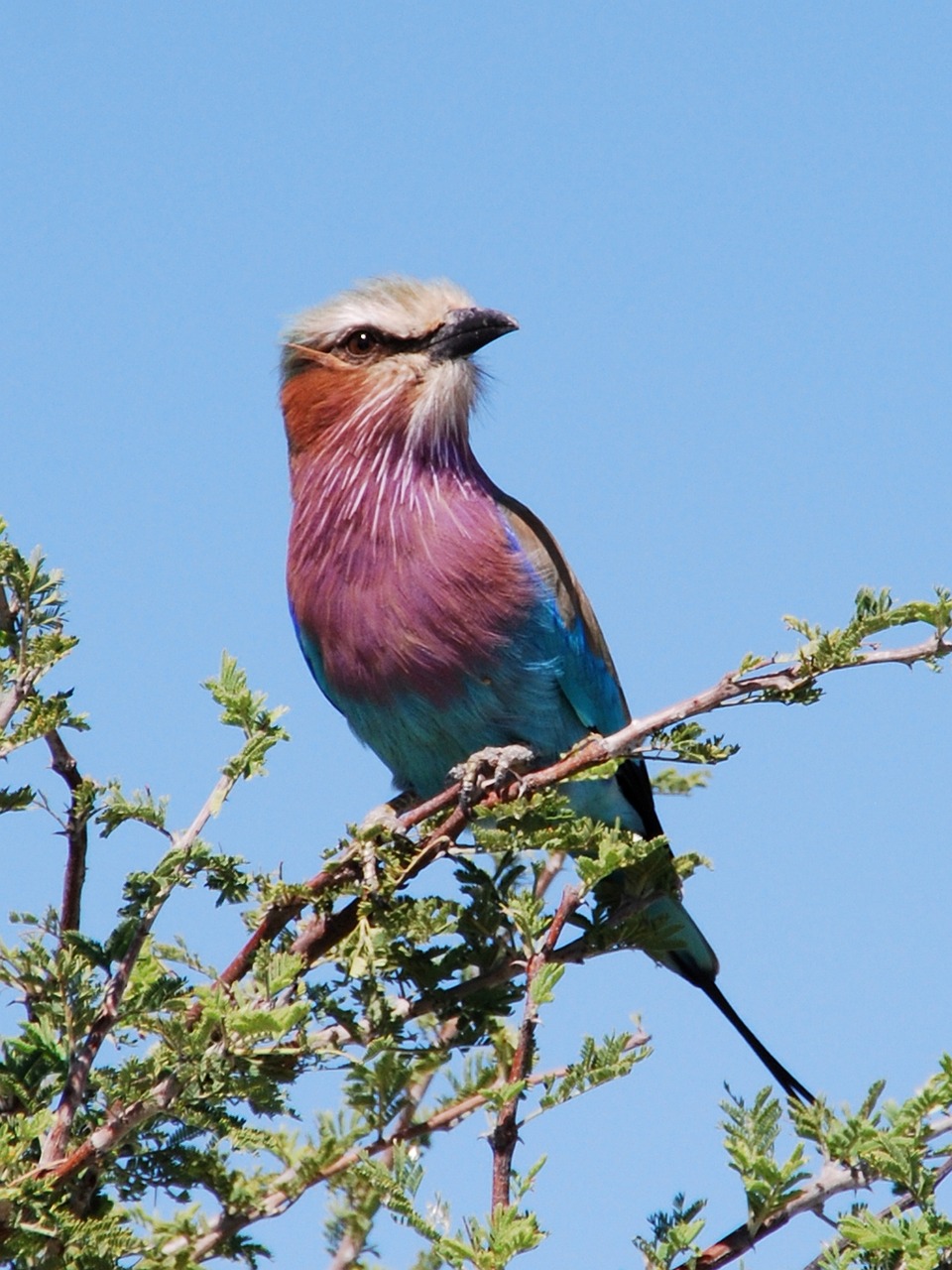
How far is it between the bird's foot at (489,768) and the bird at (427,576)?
7cm

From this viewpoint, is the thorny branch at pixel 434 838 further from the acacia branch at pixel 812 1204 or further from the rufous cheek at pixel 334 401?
the rufous cheek at pixel 334 401

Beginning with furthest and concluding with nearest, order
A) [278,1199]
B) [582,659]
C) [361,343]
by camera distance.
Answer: [361,343] → [582,659] → [278,1199]

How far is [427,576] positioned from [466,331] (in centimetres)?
97

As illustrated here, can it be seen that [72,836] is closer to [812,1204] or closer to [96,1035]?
[96,1035]

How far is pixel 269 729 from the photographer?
11.1 ft

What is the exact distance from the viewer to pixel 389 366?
218 inches

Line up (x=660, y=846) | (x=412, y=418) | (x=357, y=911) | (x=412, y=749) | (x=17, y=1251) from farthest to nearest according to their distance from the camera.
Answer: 1. (x=412, y=418)
2. (x=412, y=749)
3. (x=660, y=846)
4. (x=357, y=911)
5. (x=17, y=1251)

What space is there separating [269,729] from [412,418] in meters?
2.25

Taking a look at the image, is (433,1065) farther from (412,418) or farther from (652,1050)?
(412,418)

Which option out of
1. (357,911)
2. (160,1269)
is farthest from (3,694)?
(160,1269)

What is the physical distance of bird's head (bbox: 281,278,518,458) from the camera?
17.9ft

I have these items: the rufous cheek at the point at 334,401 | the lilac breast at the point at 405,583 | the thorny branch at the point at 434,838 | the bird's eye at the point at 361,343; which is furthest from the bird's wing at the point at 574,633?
the thorny branch at the point at 434,838

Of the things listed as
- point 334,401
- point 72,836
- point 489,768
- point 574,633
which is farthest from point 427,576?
point 72,836

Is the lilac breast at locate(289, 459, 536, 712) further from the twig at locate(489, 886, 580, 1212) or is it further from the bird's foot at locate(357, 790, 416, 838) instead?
the twig at locate(489, 886, 580, 1212)
